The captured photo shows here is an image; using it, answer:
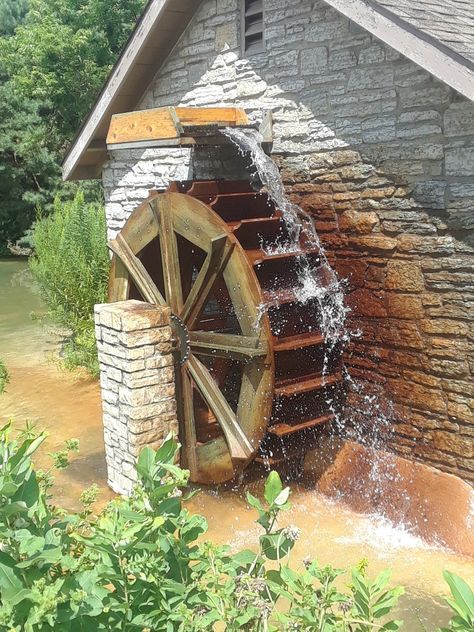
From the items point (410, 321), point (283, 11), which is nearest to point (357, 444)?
point (410, 321)

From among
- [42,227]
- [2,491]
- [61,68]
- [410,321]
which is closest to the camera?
[2,491]

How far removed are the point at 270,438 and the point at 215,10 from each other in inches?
132

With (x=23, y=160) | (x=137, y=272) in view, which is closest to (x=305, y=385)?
(x=137, y=272)

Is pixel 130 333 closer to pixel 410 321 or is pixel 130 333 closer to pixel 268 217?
pixel 268 217

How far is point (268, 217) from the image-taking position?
512 centimetres

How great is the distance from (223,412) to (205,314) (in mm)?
1324

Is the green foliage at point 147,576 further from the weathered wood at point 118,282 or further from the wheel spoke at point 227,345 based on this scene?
the weathered wood at point 118,282

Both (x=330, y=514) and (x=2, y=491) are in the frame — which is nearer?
(x=2, y=491)

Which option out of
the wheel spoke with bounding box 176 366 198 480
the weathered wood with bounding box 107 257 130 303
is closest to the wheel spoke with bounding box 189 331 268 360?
the wheel spoke with bounding box 176 366 198 480

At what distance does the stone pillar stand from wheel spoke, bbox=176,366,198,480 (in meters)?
0.15

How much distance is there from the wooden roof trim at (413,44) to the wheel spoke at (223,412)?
8.25 ft

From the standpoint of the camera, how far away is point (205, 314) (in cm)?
605

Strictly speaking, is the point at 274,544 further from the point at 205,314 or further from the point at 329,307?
the point at 205,314

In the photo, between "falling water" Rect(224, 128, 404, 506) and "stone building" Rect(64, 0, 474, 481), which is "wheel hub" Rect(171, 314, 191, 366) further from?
"stone building" Rect(64, 0, 474, 481)
